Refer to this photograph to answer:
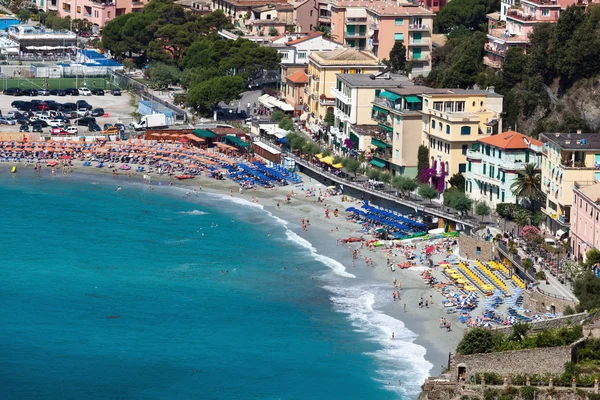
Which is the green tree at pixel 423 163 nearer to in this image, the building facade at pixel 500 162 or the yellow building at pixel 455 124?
the yellow building at pixel 455 124

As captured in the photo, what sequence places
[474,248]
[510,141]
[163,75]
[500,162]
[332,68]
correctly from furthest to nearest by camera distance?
[163,75], [332,68], [500,162], [510,141], [474,248]

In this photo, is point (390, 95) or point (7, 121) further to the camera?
point (7, 121)

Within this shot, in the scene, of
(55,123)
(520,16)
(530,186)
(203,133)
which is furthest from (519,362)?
(55,123)

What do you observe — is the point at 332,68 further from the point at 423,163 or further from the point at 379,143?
the point at 423,163

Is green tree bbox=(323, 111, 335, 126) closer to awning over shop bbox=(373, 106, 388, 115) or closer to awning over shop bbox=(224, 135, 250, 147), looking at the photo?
awning over shop bbox=(224, 135, 250, 147)

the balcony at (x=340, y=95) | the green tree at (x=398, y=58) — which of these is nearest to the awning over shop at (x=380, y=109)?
the balcony at (x=340, y=95)

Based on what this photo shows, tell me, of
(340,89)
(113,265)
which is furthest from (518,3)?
(113,265)

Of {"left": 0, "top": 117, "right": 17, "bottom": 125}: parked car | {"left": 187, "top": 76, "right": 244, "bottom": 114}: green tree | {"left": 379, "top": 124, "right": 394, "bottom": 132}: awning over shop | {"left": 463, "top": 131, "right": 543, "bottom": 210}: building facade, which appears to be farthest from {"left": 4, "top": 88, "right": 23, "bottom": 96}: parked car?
{"left": 463, "top": 131, "right": 543, "bottom": 210}: building facade
